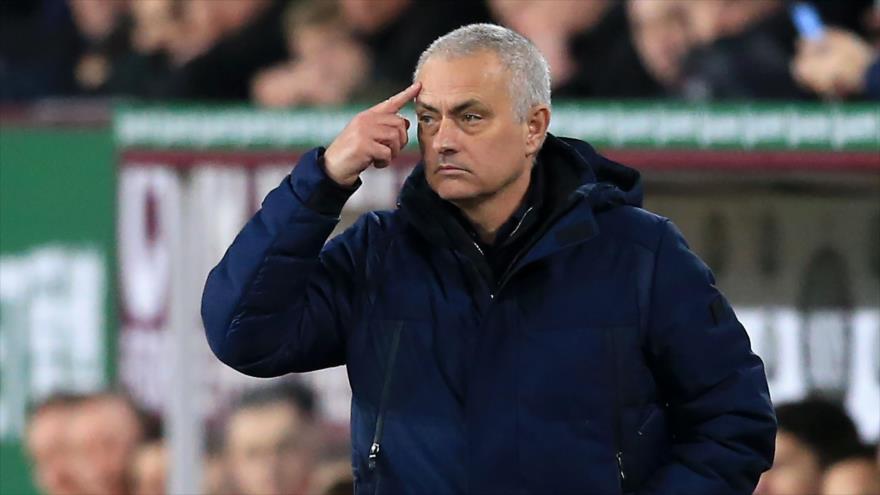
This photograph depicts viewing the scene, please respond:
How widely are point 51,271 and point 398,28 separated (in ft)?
4.39

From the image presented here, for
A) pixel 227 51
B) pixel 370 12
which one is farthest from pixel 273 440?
pixel 227 51

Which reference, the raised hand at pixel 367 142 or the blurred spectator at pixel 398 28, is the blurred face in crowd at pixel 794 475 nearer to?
the blurred spectator at pixel 398 28

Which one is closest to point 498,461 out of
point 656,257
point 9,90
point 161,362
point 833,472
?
point 656,257

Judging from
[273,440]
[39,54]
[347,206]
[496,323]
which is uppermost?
[39,54]

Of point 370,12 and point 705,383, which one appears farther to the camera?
point 370,12

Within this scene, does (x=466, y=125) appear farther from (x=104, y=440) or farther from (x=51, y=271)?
(x=51, y=271)

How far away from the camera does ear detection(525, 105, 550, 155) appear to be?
269 centimetres

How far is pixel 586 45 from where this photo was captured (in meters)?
5.27

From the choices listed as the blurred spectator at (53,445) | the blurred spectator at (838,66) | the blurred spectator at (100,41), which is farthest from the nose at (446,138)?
the blurred spectator at (100,41)

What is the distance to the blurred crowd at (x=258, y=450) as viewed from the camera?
4.41 m

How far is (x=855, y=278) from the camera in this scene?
14.8 feet

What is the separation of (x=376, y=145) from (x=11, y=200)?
3.41m

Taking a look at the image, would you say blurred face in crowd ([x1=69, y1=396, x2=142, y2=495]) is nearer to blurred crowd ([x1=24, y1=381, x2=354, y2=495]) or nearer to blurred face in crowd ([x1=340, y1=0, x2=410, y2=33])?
blurred crowd ([x1=24, y1=381, x2=354, y2=495])

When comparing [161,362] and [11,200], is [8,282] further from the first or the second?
[161,362]
